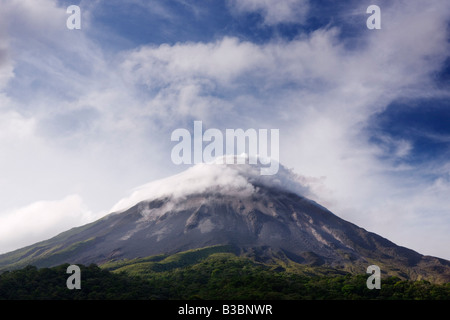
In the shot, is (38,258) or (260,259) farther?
(38,258)

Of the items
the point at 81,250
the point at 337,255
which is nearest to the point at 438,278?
the point at 337,255

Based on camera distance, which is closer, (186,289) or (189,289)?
(189,289)

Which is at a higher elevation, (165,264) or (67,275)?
(67,275)

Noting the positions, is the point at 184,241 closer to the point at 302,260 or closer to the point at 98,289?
the point at 302,260
